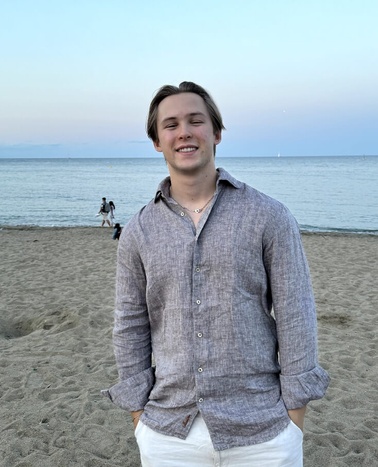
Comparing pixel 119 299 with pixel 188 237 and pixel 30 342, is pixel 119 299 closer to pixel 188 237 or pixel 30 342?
pixel 188 237

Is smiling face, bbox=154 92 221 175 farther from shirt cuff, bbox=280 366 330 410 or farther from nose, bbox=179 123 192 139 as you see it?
shirt cuff, bbox=280 366 330 410

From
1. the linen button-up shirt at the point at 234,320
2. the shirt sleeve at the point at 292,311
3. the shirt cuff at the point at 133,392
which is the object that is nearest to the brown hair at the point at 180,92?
the linen button-up shirt at the point at 234,320

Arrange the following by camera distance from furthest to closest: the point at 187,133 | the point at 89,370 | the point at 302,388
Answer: the point at 89,370 < the point at 187,133 < the point at 302,388

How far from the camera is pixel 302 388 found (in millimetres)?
1713

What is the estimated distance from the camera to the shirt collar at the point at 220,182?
1.83m

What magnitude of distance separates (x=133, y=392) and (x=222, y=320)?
477mm

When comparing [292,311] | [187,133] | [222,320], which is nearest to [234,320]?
[222,320]

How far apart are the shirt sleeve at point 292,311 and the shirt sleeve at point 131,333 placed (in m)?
0.51

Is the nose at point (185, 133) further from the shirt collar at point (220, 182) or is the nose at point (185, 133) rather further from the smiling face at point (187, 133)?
A: the shirt collar at point (220, 182)

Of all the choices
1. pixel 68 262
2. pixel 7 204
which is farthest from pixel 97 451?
pixel 7 204

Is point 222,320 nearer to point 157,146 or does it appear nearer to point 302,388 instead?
point 302,388

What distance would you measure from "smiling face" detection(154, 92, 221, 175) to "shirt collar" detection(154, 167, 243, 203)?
0.06 m

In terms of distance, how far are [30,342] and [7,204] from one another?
26609 mm

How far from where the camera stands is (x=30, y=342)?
19.9 ft
